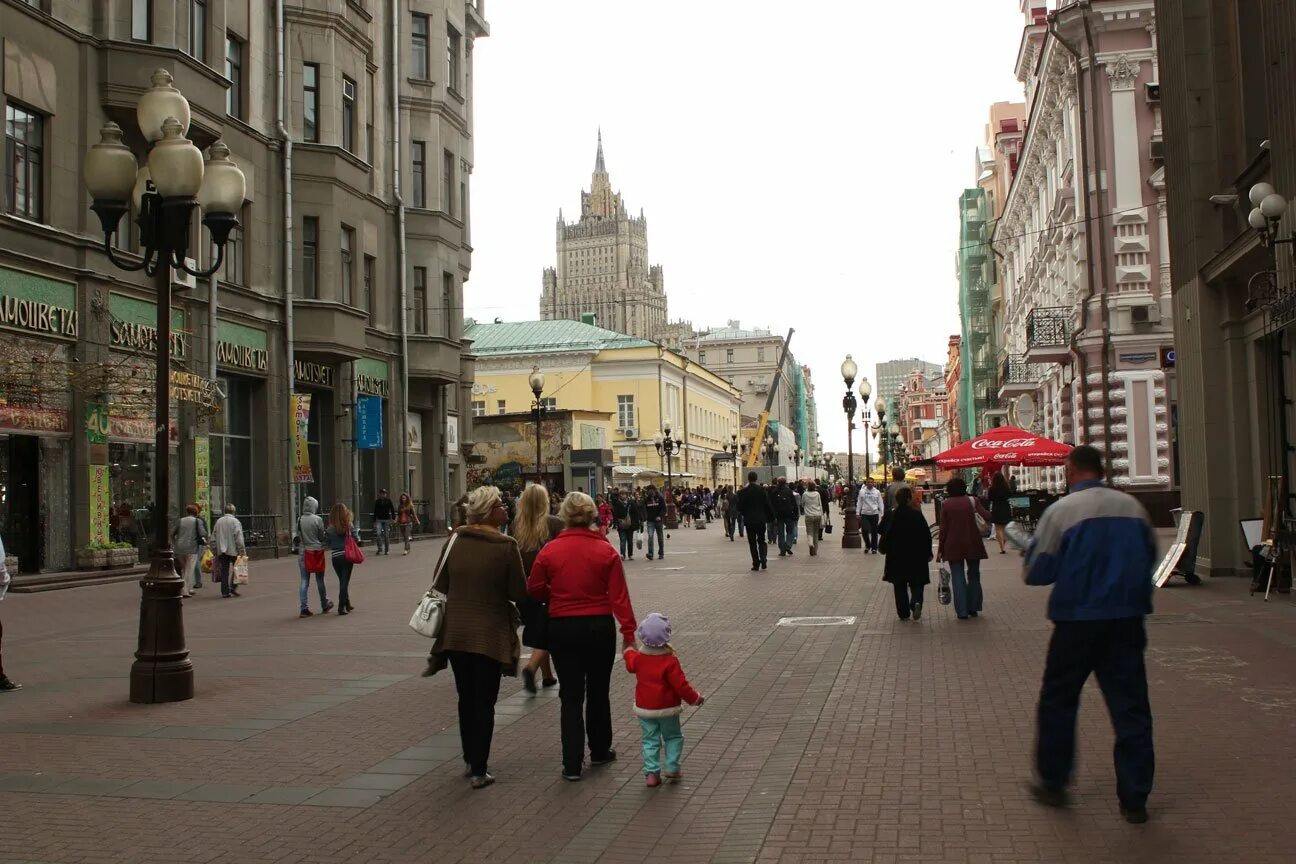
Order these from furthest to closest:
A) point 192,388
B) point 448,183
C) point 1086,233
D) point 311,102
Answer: point 448,183 < point 1086,233 < point 311,102 < point 192,388

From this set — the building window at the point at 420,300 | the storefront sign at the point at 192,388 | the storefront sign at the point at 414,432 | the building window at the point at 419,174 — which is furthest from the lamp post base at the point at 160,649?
the building window at the point at 419,174

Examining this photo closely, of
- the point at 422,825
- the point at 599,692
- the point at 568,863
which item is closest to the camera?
the point at 568,863

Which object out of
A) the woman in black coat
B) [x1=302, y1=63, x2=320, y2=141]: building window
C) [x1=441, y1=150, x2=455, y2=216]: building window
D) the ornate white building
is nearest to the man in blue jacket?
the woman in black coat

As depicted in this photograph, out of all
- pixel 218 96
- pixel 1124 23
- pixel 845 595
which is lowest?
pixel 845 595

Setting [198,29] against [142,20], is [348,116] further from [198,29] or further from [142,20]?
[142,20]

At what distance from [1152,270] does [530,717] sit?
2888 cm

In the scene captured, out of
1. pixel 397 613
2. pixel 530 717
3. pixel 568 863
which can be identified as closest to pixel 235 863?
pixel 568 863

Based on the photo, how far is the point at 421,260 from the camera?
39.6 meters

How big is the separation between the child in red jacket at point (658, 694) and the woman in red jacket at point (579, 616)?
6.9 inches

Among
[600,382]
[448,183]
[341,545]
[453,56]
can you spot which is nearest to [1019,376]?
[448,183]

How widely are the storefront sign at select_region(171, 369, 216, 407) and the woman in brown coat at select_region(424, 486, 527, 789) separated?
64.6 feet

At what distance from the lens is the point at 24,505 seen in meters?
22.2

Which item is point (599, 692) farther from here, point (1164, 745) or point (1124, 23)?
point (1124, 23)

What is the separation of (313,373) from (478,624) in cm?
2753
